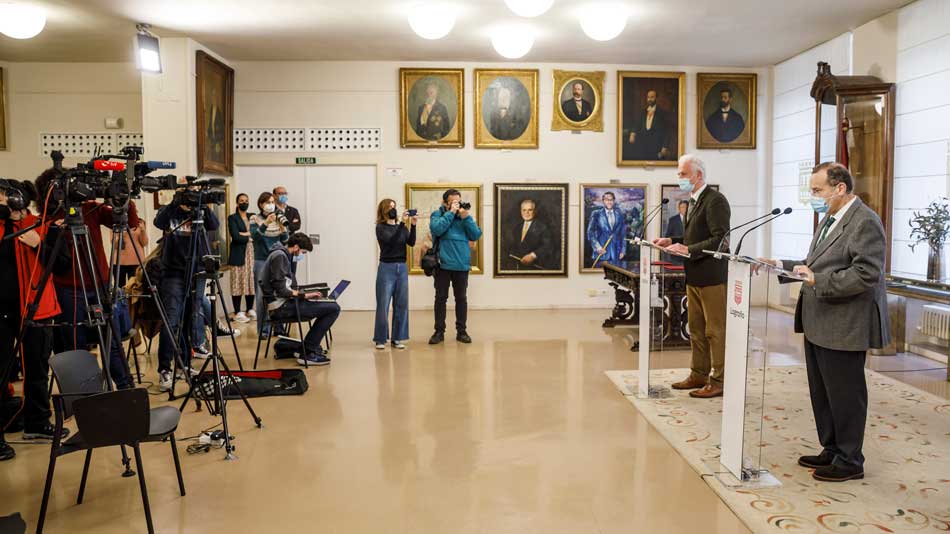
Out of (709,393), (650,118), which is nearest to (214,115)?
(650,118)

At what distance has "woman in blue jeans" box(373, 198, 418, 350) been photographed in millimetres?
7449

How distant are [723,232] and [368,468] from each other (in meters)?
→ 2.96

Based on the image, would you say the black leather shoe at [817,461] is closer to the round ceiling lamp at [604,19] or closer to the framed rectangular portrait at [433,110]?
the round ceiling lamp at [604,19]

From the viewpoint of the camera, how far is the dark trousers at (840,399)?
374cm

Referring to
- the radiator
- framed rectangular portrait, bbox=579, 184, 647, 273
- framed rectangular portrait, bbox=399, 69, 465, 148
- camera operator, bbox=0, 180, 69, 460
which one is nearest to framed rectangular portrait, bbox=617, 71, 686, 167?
framed rectangular portrait, bbox=579, 184, 647, 273

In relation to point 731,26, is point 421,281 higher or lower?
lower

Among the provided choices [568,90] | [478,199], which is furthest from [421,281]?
[568,90]

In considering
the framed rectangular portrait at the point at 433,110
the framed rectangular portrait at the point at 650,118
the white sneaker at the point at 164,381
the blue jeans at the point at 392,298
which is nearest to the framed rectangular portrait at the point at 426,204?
the framed rectangular portrait at the point at 433,110

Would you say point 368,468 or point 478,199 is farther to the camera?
point 478,199

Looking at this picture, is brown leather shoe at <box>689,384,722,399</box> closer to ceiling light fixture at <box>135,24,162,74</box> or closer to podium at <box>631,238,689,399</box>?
podium at <box>631,238,689,399</box>

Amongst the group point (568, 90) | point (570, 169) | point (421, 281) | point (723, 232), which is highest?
point (568, 90)

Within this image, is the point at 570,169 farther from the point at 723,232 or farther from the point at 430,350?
the point at 723,232

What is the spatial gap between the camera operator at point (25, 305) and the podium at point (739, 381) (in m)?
3.82

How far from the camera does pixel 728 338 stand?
3805mm
